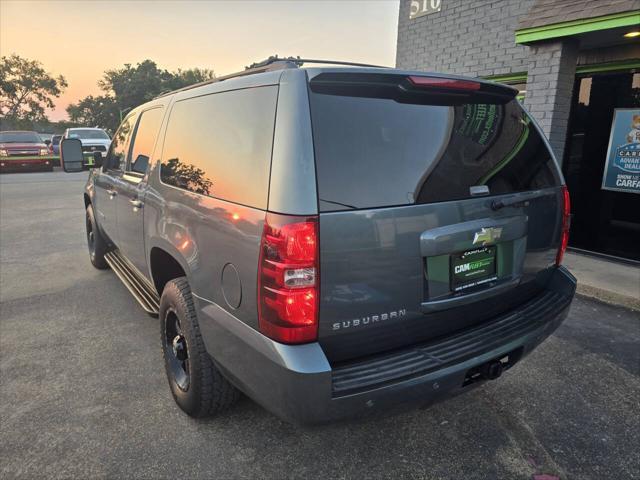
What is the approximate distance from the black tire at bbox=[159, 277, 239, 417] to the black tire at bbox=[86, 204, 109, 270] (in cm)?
300

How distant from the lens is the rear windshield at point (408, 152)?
192 cm

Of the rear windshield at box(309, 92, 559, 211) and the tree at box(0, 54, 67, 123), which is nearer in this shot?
the rear windshield at box(309, 92, 559, 211)

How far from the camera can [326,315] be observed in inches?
74.4

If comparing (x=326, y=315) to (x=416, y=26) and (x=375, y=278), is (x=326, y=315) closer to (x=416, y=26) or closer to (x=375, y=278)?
(x=375, y=278)

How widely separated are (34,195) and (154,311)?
1199 cm

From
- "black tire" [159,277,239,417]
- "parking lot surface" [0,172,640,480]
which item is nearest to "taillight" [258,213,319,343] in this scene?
"parking lot surface" [0,172,640,480]

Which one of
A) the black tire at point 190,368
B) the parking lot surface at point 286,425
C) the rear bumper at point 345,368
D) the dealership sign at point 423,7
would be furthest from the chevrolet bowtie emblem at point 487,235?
the dealership sign at point 423,7

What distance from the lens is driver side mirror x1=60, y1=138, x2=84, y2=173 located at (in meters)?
4.86

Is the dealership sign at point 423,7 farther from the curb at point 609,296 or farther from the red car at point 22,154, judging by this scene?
the red car at point 22,154

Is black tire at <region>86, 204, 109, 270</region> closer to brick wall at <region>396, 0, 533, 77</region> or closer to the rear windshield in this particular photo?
the rear windshield

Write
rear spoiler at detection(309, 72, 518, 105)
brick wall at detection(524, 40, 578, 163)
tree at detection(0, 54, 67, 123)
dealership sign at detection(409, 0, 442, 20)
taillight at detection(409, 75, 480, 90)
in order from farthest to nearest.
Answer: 1. tree at detection(0, 54, 67, 123)
2. dealership sign at detection(409, 0, 442, 20)
3. brick wall at detection(524, 40, 578, 163)
4. taillight at detection(409, 75, 480, 90)
5. rear spoiler at detection(309, 72, 518, 105)

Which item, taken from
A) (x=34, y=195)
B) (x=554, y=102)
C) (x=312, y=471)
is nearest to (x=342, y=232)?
(x=312, y=471)

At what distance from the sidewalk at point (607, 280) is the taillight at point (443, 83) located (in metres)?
3.60

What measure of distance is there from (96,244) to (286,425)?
3927 millimetres
